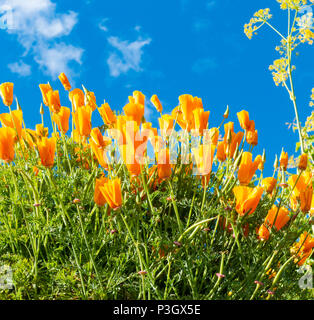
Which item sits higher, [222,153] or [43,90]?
[43,90]

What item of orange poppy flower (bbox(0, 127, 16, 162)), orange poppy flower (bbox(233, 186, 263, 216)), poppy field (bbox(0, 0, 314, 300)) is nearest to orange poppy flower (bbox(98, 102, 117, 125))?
poppy field (bbox(0, 0, 314, 300))

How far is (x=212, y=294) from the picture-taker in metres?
1.08

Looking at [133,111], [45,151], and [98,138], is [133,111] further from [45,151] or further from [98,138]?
[45,151]

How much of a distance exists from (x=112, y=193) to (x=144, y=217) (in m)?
0.38

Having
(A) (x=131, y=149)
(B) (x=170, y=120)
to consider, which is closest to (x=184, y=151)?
(B) (x=170, y=120)

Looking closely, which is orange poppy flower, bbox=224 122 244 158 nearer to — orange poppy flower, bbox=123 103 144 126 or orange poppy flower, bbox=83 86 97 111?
orange poppy flower, bbox=123 103 144 126

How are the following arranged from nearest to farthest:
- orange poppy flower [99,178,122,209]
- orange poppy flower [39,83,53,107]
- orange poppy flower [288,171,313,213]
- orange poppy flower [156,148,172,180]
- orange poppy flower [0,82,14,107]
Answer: orange poppy flower [99,178,122,209], orange poppy flower [156,148,172,180], orange poppy flower [288,171,313,213], orange poppy flower [0,82,14,107], orange poppy flower [39,83,53,107]

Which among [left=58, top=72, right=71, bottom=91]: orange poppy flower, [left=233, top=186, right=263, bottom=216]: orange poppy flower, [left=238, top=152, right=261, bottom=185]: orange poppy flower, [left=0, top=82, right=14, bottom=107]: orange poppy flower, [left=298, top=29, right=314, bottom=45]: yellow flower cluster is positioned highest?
[left=298, top=29, right=314, bottom=45]: yellow flower cluster

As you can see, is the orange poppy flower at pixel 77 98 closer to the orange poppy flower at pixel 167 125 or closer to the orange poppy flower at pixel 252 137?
the orange poppy flower at pixel 167 125

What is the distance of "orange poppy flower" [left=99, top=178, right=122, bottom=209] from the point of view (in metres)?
0.99
